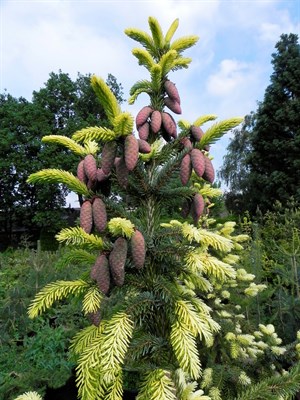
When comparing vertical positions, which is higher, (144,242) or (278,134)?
(278,134)

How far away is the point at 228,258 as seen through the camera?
3.11 m

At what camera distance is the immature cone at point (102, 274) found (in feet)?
5.85

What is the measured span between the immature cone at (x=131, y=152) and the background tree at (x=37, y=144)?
26.1m

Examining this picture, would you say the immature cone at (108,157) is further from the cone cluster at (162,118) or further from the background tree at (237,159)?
the background tree at (237,159)

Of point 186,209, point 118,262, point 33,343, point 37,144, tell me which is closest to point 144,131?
point 186,209

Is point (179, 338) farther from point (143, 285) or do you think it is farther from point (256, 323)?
point (256, 323)

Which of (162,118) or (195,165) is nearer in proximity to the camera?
(195,165)

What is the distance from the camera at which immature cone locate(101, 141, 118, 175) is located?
1848 millimetres

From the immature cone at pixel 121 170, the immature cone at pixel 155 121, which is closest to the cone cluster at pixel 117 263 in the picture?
the immature cone at pixel 121 170

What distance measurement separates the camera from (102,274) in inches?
70.6

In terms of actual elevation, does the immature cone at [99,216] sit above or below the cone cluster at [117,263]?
above

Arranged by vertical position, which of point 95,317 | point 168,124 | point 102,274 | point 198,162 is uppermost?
point 168,124

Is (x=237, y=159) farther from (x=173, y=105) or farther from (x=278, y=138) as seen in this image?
(x=173, y=105)

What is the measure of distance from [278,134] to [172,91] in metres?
24.6
